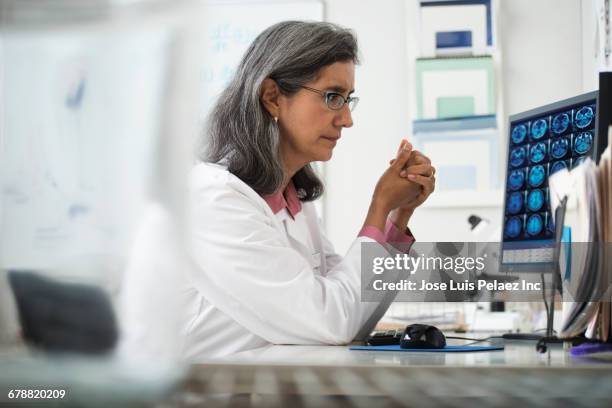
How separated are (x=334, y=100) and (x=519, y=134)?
0.41 metres

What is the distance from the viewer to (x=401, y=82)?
3613mm

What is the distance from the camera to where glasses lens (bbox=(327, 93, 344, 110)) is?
5.49ft

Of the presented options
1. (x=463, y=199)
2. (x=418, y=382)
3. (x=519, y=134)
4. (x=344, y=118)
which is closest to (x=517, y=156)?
→ (x=519, y=134)

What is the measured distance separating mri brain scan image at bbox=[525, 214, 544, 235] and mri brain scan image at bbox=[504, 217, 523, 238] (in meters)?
0.03

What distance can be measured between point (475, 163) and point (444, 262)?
245 cm

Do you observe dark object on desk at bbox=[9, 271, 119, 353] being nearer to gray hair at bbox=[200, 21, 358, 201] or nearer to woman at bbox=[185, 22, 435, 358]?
woman at bbox=[185, 22, 435, 358]

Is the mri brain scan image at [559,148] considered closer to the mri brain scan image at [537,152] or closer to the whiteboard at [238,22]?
the mri brain scan image at [537,152]

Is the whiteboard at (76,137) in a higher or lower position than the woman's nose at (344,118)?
lower

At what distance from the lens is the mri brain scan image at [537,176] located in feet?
5.09

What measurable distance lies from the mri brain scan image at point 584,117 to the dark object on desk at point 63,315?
130 cm

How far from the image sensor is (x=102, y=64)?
1.02ft

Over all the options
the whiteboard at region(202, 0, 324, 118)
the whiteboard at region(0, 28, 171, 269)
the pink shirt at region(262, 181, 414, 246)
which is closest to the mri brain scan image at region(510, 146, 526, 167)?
the pink shirt at region(262, 181, 414, 246)

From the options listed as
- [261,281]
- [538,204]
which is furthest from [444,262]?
[538,204]

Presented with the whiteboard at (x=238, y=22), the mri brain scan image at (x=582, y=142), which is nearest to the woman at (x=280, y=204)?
the mri brain scan image at (x=582, y=142)
